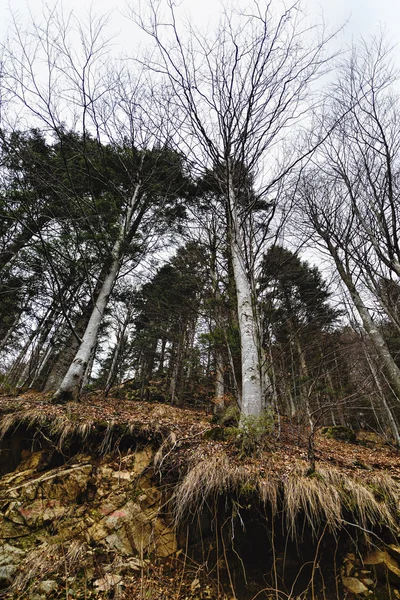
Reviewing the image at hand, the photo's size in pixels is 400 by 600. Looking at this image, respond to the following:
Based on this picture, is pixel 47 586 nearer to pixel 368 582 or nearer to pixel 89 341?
pixel 368 582

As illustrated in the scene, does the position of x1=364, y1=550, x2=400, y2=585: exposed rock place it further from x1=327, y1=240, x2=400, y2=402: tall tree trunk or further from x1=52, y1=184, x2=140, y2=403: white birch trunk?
x1=52, y1=184, x2=140, y2=403: white birch trunk

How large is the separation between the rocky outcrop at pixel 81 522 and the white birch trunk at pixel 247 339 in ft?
5.06

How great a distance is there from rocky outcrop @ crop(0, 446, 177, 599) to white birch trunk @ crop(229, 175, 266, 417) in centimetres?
154

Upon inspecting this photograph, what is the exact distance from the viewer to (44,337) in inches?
417

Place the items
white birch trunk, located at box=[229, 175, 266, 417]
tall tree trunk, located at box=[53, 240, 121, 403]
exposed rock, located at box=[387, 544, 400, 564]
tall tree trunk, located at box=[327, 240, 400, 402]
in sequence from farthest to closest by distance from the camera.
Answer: tall tree trunk, located at box=[327, 240, 400, 402] → tall tree trunk, located at box=[53, 240, 121, 403] → white birch trunk, located at box=[229, 175, 266, 417] → exposed rock, located at box=[387, 544, 400, 564]

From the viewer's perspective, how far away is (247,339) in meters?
3.99

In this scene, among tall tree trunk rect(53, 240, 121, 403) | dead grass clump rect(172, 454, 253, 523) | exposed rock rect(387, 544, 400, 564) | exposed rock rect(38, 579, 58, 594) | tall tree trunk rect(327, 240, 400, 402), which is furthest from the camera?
tall tree trunk rect(327, 240, 400, 402)

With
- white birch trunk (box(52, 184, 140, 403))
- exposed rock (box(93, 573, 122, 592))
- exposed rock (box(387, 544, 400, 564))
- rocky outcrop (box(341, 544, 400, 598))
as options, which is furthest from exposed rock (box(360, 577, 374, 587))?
white birch trunk (box(52, 184, 140, 403))

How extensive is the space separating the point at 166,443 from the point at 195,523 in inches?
33.0

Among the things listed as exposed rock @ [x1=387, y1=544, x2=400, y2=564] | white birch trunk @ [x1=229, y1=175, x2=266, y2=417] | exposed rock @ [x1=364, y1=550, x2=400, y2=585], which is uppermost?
white birch trunk @ [x1=229, y1=175, x2=266, y2=417]

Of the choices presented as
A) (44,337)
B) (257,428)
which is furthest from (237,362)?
(44,337)

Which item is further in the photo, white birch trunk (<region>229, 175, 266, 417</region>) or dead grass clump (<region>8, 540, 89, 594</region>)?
white birch trunk (<region>229, 175, 266, 417</region>)

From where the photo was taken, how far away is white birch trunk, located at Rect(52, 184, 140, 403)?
475cm

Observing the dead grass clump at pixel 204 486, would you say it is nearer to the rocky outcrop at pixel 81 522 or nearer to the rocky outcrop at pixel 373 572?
the rocky outcrop at pixel 81 522
